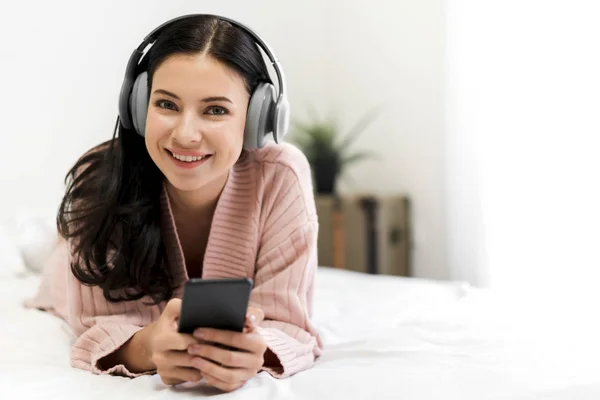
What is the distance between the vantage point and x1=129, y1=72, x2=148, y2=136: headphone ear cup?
967 millimetres

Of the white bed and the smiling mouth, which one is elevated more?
the smiling mouth

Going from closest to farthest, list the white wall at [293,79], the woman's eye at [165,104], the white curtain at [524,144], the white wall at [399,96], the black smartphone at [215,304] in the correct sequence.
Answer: the black smartphone at [215,304], the woman's eye at [165,104], the white wall at [293,79], the white curtain at [524,144], the white wall at [399,96]

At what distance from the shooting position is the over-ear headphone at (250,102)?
0.97 metres

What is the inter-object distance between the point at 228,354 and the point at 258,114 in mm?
355

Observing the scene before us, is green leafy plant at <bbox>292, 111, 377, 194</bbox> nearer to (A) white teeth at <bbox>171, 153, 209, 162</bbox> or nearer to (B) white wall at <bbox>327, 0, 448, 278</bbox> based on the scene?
(B) white wall at <bbox>327, 0, 448, 278</bbox>

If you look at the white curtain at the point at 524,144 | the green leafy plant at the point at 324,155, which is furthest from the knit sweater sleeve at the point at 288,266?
the green leafy plant at the point at 324,155

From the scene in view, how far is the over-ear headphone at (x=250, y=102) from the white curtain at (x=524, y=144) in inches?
42.2

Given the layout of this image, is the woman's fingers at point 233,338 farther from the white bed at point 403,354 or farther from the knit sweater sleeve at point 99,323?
the knit sweater sleeve at point 99,323

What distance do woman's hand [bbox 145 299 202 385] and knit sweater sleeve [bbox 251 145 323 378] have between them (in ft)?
0.49

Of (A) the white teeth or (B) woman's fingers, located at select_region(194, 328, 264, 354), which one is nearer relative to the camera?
(B) woman's fingers, located at select_region(194, 328, 264, 354)

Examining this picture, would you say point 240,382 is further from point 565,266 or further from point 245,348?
point 565,266

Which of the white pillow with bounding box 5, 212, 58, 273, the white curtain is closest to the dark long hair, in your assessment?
the white pillow with bounding box 5, 212, 58, 273

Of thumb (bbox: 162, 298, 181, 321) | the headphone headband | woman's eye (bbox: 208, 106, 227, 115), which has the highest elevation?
the headphone headband

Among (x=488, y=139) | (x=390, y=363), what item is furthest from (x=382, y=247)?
(x=390, y=363)
